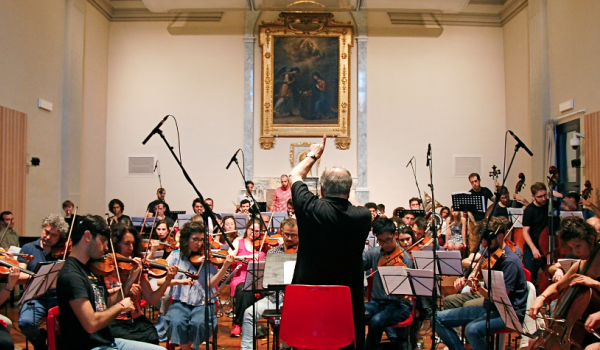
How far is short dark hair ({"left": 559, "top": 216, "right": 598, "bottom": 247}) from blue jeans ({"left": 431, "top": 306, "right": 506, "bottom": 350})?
0.89 m

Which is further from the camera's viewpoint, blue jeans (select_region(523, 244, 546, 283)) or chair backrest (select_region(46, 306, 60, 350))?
blue jeans (select_region(523, 244, 546, 283))

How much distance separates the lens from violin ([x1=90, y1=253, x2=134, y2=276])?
3.24 m

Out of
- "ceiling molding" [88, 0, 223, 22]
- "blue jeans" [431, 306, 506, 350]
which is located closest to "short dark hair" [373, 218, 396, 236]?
"blue jeans" [431, 306, 506, 350]

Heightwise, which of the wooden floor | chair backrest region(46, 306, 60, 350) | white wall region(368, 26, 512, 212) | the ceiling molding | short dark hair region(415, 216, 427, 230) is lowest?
the wooden floor

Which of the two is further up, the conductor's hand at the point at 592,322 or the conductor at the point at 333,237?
the conductor at the point at 333,237

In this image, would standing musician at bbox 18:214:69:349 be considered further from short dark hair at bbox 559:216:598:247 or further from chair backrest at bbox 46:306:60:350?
short dark hair at bbox 559:216:598:247

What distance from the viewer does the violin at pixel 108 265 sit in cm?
324

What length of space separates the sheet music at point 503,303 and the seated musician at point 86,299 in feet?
8.27

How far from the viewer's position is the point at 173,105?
12242 millimetres

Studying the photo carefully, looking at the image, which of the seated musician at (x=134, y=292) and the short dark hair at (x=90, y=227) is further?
the seated musician at (x=134, y=292)

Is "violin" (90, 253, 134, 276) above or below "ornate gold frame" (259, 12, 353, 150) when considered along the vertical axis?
below

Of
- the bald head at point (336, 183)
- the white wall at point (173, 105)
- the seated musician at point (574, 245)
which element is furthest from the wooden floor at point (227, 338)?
the white wall at point (173, 105)

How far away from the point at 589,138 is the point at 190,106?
863cm

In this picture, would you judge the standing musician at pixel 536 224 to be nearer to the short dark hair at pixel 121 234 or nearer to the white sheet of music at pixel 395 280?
the white sheet of music at pixel 395 280
